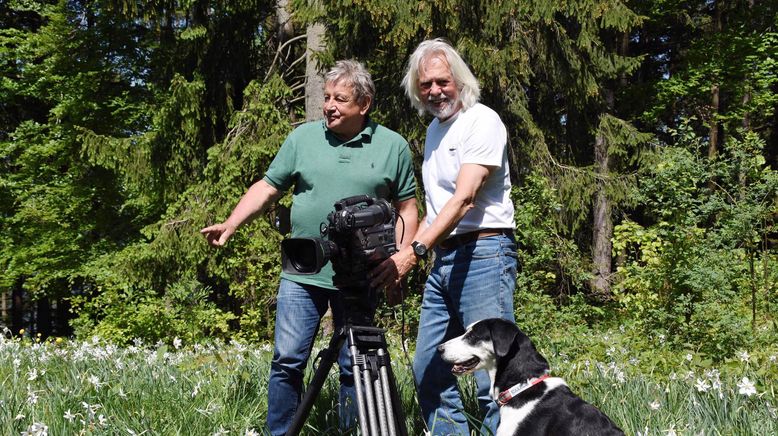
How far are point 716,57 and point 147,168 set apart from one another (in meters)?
11.9

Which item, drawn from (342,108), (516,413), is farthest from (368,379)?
(342,108)

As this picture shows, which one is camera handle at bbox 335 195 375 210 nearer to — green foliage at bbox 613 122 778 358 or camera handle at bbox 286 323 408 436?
camera handle at bbox 286 323 408 436

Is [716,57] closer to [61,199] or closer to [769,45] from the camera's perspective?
[769,45]

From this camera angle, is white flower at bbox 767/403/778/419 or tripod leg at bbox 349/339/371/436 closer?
tripod leg at bbox 349/339/371/436

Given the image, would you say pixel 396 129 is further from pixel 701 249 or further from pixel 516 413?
pixel 516 413

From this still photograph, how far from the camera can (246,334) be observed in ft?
32.7

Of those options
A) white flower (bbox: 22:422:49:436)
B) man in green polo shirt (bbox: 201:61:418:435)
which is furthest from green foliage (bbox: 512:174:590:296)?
white flower (bbox: 22:422:49:436)

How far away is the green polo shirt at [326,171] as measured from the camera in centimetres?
329

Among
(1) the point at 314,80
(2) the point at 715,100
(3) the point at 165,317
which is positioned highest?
(1) the point at 314,80

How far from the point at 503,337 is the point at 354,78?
54.7 inches

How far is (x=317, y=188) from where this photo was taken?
3.30 meters

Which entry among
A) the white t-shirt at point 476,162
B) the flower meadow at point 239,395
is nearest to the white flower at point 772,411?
the flower meadow at point 239,395

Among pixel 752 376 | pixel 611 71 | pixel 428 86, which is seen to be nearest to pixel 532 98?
pixel 611 71

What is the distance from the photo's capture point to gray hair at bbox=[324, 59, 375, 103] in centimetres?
323
